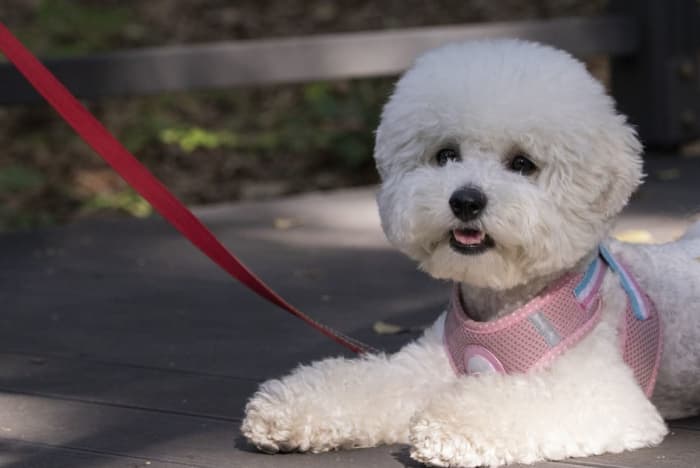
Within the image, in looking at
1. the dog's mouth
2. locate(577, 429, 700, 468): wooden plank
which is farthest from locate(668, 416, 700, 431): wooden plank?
the dog's mouth

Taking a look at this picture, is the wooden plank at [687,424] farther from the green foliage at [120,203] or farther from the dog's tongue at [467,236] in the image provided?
the green foliage at [120,203]

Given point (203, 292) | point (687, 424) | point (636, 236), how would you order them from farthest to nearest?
point (636, 236) → point (203, 292) → point (687, 424)

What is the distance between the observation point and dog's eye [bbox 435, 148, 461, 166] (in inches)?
115

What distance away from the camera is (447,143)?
292 cm

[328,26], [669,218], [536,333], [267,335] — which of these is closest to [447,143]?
[536,333]

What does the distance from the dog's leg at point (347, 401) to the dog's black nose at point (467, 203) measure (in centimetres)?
49

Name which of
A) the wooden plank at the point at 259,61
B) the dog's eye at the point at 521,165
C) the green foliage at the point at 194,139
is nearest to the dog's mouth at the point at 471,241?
the dog's eye at the point at 521,165

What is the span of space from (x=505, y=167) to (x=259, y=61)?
4322 mm

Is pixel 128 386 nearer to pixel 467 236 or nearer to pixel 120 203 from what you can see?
pixel 467 236

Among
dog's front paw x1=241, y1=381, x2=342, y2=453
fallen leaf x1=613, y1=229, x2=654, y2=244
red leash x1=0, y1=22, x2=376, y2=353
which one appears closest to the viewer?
dog's front paw x1=241, y1=381, x2=342, y2=453

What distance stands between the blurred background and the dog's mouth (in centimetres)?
509

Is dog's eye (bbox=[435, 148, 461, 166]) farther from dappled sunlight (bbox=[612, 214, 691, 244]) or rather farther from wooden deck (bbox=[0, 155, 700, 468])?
dappled sunlight (bbox=[612, 214, 691, 244])

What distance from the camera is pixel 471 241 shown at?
2.83m

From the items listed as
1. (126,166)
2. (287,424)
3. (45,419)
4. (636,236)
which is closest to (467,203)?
(287,424)
